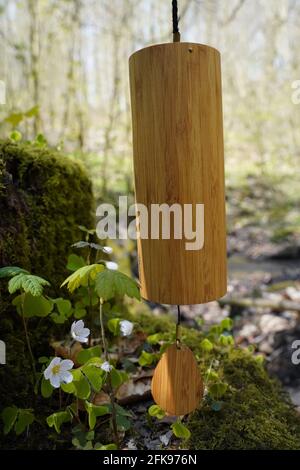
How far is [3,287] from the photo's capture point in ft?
4.59

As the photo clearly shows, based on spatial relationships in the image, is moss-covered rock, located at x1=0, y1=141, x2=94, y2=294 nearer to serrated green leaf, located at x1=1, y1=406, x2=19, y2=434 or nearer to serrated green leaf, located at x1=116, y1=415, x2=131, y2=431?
serrated green leaf, located at x1=1, y1=406, x2=19, y2=434

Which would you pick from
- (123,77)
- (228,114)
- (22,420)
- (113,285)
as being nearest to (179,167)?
(113,285)

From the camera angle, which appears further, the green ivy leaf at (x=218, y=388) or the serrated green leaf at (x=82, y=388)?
the green ivy leaf at (x=218, y=388)

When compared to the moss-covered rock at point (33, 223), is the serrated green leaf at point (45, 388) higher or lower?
lower

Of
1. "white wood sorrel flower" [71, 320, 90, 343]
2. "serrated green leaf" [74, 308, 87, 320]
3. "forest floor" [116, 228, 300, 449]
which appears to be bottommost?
"forest floor" [116, 228, 300, 449]

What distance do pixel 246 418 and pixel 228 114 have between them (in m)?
13.5

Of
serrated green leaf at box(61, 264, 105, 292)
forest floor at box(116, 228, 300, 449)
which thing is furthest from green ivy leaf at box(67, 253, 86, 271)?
forest floor at box(116, 228, 300, 449)

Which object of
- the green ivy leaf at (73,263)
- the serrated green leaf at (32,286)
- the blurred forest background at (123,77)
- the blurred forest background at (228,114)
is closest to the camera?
the serrated green leaf at (32,286)

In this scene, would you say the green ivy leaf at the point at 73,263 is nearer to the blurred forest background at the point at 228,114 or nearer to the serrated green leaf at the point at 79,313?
the serrated green leaf at the point at 79,313

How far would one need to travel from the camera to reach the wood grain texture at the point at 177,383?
1.28 metres

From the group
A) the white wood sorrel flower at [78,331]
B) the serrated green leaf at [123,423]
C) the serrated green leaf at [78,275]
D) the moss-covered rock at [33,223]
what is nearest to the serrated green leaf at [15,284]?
the serrated green leaf at [78,275]

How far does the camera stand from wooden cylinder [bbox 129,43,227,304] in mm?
1209

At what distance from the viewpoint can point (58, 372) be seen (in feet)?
3.61

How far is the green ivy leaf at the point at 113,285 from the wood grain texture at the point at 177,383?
0.36 m
